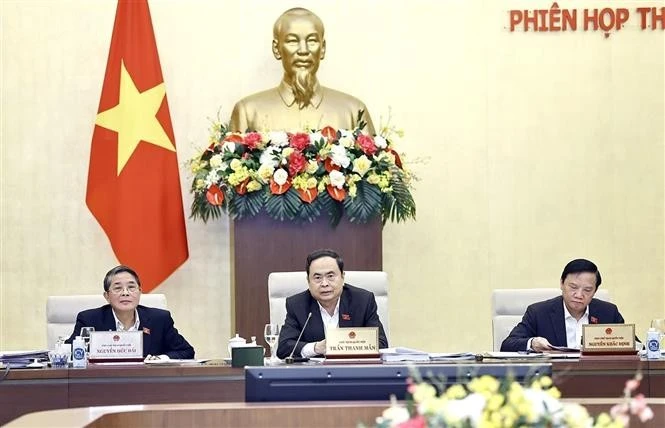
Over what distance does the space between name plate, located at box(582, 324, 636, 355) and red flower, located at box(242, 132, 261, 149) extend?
7.25ft

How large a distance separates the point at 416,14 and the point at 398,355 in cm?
353

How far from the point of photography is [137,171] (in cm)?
711

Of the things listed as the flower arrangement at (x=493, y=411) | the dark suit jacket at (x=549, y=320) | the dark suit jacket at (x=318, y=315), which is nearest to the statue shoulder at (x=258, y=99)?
the dark suit jacket at (x=318, y=315)

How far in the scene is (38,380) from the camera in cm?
434

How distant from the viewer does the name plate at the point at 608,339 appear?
4.63m

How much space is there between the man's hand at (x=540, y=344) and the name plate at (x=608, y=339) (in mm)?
273

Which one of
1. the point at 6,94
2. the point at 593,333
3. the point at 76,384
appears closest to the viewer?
the point at 76,384

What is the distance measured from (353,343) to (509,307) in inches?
51.6

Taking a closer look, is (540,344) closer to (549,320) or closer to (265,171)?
(549,320)

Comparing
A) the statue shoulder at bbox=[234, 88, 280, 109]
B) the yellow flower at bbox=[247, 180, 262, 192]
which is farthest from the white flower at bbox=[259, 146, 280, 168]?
the statue shoulder at bbox=[234, 88, 280, 109]

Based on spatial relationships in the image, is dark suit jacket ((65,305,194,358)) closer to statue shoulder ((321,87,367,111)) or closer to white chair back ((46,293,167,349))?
white chair back ((46,293,167,349))

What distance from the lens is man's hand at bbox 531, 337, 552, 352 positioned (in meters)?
4.89

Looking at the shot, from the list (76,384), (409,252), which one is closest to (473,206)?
(409,252)

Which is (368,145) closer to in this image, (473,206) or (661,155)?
(473,206)
